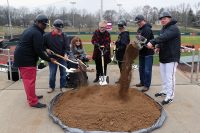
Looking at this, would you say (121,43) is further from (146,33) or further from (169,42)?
(169,42)

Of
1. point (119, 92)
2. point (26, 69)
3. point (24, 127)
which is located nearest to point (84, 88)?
point (119, 92)

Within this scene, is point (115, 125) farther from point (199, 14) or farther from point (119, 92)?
point (199, 14)

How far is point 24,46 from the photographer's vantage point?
5.25 m

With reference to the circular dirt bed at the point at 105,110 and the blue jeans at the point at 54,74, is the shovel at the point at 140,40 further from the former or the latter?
the blue jeans at the point at 54,74

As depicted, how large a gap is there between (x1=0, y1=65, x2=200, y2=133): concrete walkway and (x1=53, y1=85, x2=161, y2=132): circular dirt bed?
0.25 metres

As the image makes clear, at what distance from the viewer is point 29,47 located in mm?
5258

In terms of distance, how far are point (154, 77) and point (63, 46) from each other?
3.00 m

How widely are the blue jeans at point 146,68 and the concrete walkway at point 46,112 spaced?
27 centimetres

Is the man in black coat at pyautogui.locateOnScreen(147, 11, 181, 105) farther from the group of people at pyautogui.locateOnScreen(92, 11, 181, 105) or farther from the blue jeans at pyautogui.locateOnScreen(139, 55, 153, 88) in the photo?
the blue jeans at pyautogui.locateOnScreen(139, 55, 153, 88)

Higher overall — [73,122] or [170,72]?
[170,72]

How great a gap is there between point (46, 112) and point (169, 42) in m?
2.63

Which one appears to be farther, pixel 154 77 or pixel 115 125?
pixel 154 77

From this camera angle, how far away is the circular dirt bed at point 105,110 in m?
4.50

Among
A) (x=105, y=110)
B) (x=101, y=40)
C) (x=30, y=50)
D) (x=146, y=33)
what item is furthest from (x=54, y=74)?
(x=146, y=33)
